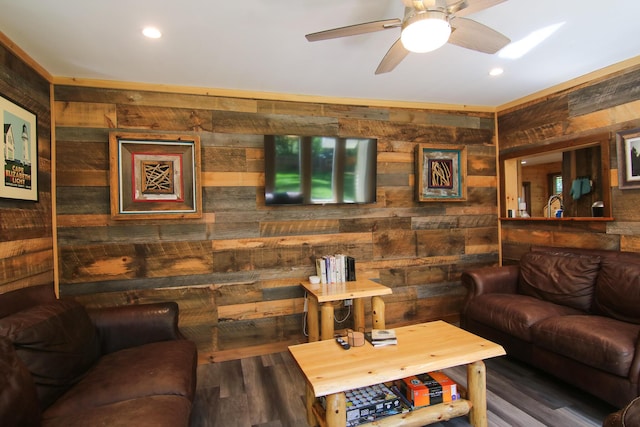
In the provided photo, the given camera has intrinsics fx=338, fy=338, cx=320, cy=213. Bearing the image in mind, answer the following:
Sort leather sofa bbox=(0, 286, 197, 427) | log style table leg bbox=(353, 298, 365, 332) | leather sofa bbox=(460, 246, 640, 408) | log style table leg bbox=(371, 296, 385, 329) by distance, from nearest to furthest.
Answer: leather sofa bbox=(0, 286, 197, 427) → leather sofa bbox=(460, 246, 640, 408) → log style table leg bbox=(371, 296, 385, 329) → log style table leg bbox=(353, 298, 365, 332)

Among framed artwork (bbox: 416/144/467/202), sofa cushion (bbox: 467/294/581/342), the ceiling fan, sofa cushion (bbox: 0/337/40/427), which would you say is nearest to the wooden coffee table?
sofa cushion (bbox: 467/294/581/342)

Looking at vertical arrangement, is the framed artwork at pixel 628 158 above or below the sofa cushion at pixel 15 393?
above

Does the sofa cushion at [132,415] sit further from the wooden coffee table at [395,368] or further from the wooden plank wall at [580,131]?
the wooden plank wall at [580,131]

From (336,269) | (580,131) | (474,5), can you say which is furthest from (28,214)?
(580,131)

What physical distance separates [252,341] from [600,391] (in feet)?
8.59

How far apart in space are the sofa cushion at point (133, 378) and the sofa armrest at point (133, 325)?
4.6 inches

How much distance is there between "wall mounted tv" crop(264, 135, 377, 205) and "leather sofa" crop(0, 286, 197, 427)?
4.86 ft

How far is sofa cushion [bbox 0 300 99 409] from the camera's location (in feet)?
5.21

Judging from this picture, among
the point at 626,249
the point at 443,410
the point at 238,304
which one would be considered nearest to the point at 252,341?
the point at 238,304

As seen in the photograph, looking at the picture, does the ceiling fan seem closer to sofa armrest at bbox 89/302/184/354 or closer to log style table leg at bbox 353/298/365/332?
sofa armrest at bbox 89/302/184/354

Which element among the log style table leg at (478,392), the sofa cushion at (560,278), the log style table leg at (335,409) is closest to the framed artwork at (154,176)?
the log style table leg at (335,409)

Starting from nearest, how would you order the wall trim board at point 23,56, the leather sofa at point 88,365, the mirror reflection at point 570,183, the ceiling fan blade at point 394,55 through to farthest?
1. the leather sofa at point 88,365
2. the ceiling fan blade at point 394,55
3. the wall trim board at point 23,56
4. the mirror reflection at point 570,183

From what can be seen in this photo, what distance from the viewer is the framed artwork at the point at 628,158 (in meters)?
2.76

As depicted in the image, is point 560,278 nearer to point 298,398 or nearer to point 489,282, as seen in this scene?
point 489,282
